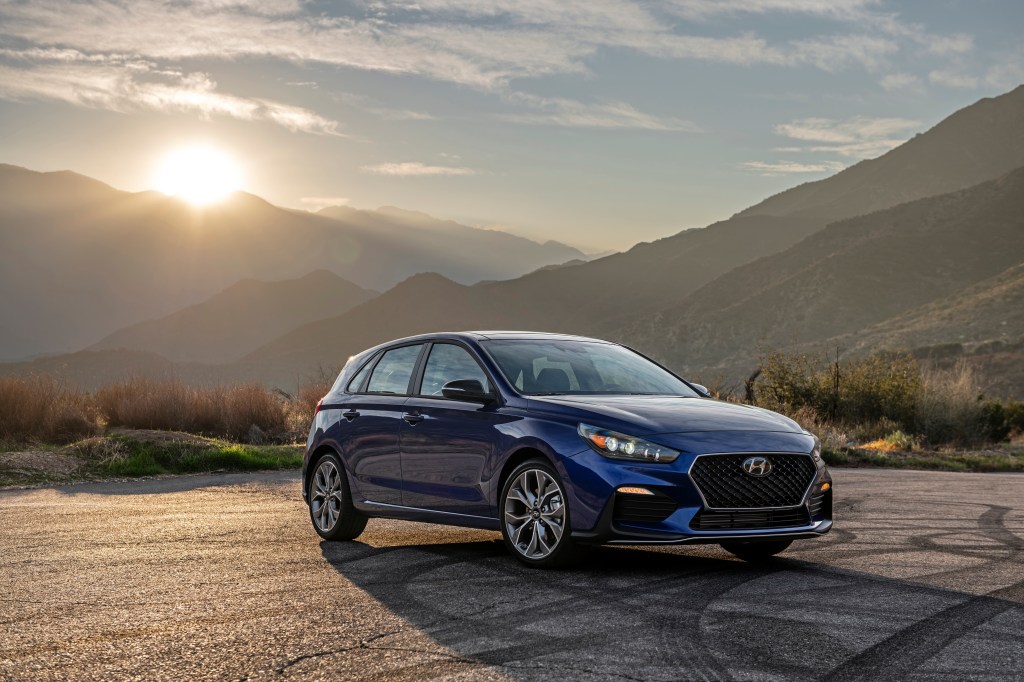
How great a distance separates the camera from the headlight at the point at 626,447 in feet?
25.7

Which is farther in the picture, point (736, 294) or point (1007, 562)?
point (736, 294)

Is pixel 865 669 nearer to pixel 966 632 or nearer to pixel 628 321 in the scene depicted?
pixel 966 632

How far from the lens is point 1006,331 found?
84.6m

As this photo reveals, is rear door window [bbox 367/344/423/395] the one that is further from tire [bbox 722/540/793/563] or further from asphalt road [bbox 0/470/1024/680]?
tire [bbox 722/540/793/563]

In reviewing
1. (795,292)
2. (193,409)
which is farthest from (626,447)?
(795,292)

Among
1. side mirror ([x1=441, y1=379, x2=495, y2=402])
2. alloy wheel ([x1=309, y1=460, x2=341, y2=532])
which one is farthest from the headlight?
alloy wheel ([x1=309, y1=460, x2=341, y2=532])

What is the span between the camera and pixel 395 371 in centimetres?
1016

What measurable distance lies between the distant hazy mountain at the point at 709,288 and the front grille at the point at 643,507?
349ft

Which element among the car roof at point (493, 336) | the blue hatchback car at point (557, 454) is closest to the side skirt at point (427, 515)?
the blue hatchback car at point (557, 454)

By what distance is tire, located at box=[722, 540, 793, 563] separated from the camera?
29.1ft

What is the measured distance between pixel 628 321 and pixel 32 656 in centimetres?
14726

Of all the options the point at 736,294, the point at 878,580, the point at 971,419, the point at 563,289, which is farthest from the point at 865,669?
the point at 563,289

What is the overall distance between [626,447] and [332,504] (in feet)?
11.1

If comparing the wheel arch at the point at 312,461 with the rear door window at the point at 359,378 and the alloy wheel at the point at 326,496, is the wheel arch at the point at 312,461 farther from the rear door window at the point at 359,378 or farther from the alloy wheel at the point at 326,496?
the rear door window at the point at 359,378
